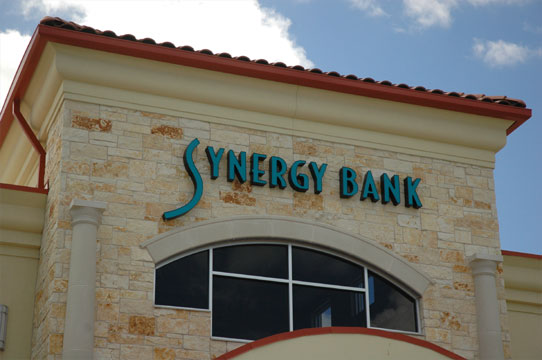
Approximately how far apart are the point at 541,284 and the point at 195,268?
23.3 feet

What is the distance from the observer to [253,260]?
1588cm

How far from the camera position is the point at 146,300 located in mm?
14734

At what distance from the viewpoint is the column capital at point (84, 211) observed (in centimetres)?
1464

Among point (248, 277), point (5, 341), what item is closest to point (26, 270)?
point (5, 341)

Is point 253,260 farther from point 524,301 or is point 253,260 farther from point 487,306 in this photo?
point 524,301

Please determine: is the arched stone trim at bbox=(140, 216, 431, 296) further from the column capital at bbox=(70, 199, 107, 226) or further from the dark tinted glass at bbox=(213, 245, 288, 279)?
the column capital at bbox=(70, 199, 107, 226)

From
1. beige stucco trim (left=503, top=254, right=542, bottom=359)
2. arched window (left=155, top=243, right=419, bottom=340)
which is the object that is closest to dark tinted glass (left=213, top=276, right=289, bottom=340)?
arched window (left=155, top=243, right=419, bottom=340)

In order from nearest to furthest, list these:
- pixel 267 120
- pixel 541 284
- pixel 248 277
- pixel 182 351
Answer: pixel 182 351 < pixel 248 277 < pixel 267 120 < pixel 541 284

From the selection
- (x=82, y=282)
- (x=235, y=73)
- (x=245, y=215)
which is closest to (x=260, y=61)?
(x=235, y=73)

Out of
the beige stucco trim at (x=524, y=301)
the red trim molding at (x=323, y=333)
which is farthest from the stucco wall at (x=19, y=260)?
the beige stucco trim at (x=524, y=301)

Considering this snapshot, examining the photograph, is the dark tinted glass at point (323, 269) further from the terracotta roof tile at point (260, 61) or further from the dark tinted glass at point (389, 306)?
the terracotta roof tile at point (260, 61)

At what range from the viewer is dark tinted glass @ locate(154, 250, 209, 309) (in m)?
15.0

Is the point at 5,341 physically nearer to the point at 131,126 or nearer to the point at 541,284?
the point at 131,126

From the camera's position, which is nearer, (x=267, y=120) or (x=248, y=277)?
(x=248, y=277)
